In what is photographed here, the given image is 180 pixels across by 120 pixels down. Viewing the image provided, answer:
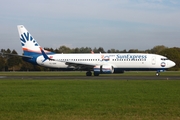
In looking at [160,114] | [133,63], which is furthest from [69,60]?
[160,114]

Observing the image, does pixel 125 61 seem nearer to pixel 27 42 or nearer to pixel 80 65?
pixel 80 65

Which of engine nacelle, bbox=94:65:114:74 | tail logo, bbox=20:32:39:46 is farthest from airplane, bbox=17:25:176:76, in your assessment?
tail logo, bbox=20:32:39:46

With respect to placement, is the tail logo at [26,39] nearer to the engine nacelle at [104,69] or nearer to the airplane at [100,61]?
the airplane at [100,61]

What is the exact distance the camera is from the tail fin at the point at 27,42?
51.0 m

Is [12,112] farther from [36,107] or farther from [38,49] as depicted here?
[38,49]

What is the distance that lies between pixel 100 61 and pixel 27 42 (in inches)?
458

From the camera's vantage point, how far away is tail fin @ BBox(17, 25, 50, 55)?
51000 millimetres

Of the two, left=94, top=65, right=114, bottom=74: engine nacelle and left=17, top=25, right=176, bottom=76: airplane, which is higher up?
left=17, top=25, right=176, bottom=76: airplane

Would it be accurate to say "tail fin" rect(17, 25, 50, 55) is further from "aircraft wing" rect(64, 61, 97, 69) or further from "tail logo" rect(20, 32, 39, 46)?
"aircraft wing" rect(64, 61, 97, 69)

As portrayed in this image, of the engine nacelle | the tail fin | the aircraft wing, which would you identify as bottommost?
the engine nacelle

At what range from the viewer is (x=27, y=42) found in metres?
51.8

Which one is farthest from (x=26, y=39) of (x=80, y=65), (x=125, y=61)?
(x=125, y=61)

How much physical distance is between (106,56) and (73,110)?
36.0 metres

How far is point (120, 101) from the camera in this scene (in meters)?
14.3
